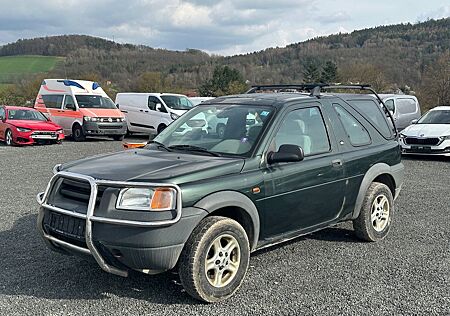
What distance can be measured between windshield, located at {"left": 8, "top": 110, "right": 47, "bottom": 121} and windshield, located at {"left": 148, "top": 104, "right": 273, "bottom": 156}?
46.2 ft

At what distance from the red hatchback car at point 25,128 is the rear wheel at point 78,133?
1.21 m

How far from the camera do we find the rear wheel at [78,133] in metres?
19.2

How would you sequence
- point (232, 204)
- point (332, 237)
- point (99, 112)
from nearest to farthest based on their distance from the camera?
1. point (232, 204)
2. point (332, 237)
3. point (99, 112)

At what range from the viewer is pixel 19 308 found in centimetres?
398

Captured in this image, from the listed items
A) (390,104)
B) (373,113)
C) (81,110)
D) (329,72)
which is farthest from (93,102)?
(329,72)

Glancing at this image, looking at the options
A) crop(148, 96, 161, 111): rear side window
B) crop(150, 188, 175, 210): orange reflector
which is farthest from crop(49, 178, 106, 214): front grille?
crop(148, 96, 161, 111): rear side window

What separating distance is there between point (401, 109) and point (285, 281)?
15.6 metres

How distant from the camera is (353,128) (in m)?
5.79

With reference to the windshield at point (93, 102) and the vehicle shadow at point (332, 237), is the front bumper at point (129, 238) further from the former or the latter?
the windshield at point (93, 102)

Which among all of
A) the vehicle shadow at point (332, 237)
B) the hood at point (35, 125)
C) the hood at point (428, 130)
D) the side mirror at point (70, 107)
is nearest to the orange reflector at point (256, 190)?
the vehicle shadow at point (332, 237)

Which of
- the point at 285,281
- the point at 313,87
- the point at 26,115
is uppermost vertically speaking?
the point at 313,87

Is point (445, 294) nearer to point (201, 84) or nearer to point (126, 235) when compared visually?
point (126, 235)

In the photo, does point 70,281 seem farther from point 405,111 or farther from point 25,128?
point 405,111

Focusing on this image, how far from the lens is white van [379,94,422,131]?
60.2ft
